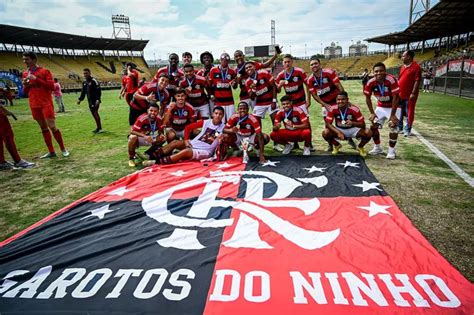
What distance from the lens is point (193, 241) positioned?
2867 mm

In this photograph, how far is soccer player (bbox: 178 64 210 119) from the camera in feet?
21.1

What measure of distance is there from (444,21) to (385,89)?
1266 inches

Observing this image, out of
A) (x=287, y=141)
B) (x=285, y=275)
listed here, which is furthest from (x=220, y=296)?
(x=287, y=141)

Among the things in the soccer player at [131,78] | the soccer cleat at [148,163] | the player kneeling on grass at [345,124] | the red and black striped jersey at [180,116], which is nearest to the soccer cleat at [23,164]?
the soccer cleat at [148,163]

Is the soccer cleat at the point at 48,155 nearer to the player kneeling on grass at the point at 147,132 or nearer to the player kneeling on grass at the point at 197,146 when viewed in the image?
the player kneeling on grass at the point at 147,132

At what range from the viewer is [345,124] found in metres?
5.75

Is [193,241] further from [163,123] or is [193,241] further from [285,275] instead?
[163,123]

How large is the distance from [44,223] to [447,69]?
22.7 m

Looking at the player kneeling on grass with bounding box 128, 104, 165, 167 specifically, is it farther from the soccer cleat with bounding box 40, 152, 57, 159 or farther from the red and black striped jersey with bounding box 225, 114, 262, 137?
the soccer cleat with bounding box 40, 152, 57, 159

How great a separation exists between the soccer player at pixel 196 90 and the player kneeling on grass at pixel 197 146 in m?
0.90

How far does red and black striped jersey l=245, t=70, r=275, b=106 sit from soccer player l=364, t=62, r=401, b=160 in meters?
2.07

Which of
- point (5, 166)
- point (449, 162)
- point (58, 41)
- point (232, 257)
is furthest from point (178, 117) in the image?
point (58, 41)

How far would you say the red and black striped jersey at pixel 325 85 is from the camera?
20.4ft

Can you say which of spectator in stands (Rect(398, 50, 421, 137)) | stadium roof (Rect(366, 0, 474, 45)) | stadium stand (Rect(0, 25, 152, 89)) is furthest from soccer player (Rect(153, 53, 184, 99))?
stadium stand (Rect(0, 25, 152, 89))
